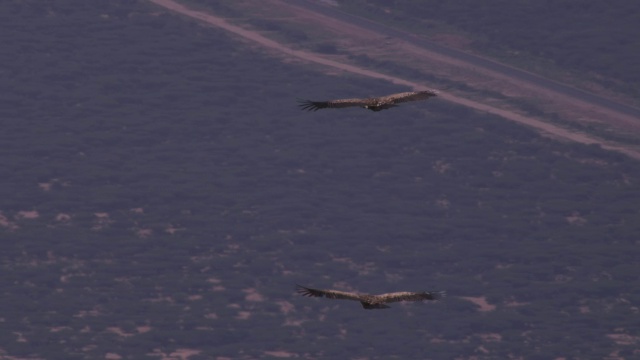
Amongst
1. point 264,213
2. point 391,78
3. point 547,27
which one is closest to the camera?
point 264,213

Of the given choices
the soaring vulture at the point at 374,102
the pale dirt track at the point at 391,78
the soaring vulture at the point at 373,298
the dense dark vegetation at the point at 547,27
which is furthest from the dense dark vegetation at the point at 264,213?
the soaring vulture at the point at 373,298

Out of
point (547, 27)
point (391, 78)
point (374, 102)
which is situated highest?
point (374, 102)

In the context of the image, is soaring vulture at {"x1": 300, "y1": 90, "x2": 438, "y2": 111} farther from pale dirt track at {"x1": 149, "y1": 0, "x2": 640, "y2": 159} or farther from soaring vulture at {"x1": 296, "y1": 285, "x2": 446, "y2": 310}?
pale dirt track at {"x1": 149, "y1": 0, "x2": 640, "y2": 159}

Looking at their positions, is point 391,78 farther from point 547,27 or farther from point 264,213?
point 547,27

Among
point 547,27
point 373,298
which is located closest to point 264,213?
point 547,27

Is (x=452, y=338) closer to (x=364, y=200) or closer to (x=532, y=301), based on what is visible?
(x=532, y=301)

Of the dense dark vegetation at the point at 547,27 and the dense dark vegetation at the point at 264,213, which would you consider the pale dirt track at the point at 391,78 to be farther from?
the dense dark vegetation at the point at 547,27

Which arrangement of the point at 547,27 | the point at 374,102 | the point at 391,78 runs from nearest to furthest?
the point at 374,102 < the point at 391,78 < the point at 547,27
